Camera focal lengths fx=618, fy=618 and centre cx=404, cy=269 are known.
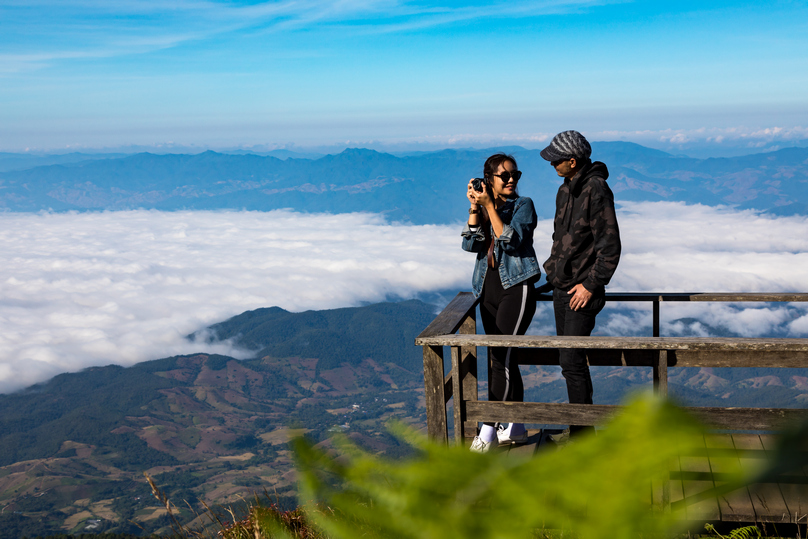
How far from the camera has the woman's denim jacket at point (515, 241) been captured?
5.51 meters

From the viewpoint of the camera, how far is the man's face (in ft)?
17.2

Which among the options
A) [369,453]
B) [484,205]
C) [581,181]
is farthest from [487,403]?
[369,453]

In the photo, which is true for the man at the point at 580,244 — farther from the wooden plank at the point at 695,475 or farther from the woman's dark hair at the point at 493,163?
the wooden plank at the point at 695,475

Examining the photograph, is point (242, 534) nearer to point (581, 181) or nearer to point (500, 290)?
point (500, 290)

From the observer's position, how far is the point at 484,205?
538 cm

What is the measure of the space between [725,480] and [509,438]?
233 inches

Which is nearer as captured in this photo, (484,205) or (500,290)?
(484,205)

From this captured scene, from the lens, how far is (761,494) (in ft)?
1.51

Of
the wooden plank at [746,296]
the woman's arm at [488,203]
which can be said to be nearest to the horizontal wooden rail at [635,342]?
the woman's arm at [488,203]

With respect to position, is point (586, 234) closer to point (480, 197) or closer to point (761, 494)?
point (480, 197)

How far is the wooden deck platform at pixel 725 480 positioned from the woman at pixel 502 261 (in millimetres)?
697

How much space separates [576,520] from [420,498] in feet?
0.48

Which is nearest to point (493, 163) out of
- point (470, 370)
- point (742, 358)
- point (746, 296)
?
point (470, 370)

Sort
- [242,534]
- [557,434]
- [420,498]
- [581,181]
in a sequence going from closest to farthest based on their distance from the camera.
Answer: [420,498] → [242,534] → [581,181] → [557,434]
